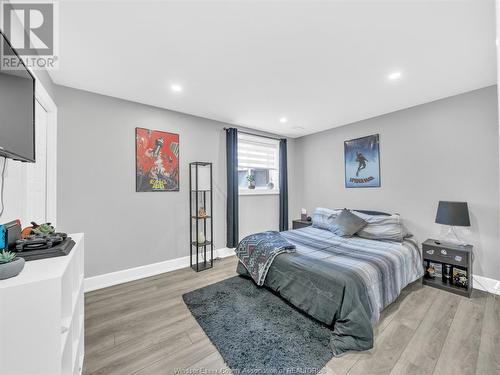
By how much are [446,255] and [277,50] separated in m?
3.12

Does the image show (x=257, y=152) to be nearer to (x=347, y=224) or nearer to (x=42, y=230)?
(x=347, y=224)

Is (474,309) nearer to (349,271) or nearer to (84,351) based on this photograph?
(349,271)

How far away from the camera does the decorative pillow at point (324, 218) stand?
3.65m

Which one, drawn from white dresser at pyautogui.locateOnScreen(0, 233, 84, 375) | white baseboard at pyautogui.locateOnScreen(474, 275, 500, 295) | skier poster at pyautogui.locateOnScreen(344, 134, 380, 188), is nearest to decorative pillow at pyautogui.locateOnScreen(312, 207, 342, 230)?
skier poster at pyautogui.locateOnScreen(344, 134, 380, 188)

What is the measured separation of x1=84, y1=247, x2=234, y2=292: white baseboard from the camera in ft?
8.68

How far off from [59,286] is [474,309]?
3.54 m

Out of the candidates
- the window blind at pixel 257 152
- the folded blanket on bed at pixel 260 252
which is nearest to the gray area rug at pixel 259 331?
the folded blanket on bed at pixel 260 252

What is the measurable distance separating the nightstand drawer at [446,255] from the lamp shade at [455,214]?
34 cm

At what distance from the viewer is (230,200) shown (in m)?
3.82

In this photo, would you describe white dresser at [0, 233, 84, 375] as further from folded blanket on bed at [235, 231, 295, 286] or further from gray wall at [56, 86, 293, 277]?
gray wall at [56, 86, 293, 277]

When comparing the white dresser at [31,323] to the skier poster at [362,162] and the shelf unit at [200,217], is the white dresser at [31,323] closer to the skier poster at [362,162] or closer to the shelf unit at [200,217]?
the shelf unit at [200,217]

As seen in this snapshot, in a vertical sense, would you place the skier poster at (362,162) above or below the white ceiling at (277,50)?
below

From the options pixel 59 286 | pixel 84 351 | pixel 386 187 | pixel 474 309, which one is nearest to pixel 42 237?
pixel 59 286

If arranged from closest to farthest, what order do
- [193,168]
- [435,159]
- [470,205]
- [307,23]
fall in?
1. [307,23]
2. [470,205]
3. [435,159]
4. [193,168]
